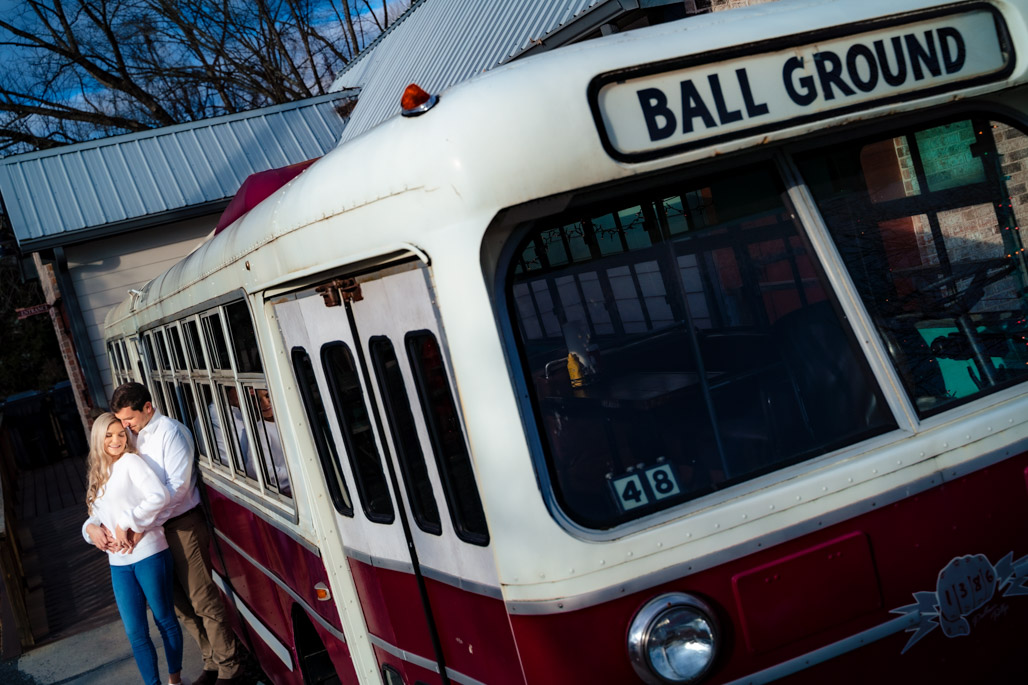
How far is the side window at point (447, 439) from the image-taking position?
2.52m

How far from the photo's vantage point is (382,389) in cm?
279

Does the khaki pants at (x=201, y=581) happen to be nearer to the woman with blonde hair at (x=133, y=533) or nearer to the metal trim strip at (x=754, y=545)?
the woman with blonde hair at (x=133, y=533)

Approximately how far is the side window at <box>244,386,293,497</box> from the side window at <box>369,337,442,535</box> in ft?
3.37

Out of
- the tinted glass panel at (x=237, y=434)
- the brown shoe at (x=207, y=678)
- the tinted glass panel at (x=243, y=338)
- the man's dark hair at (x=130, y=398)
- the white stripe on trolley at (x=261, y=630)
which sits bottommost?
the brown shoe at (x=207, y=678)

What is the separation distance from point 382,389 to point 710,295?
→ 0.98m

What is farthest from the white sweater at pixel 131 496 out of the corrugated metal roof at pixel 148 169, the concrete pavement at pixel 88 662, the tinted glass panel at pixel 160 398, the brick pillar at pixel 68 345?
the brick pillar at pixel 68 345

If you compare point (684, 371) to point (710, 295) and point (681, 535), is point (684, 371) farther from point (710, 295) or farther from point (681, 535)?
point (681, 535)

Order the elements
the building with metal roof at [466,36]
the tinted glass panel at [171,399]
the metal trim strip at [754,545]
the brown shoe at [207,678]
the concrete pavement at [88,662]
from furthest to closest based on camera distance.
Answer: the building with metal roof at [466,36] < the concrete pavement at [88,662] < the tinted glass panel at [171,399] < the brown shoe at [207,678] < the metal trim strip at [754,545]

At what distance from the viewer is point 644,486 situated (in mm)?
2426

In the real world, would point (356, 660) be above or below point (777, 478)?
below

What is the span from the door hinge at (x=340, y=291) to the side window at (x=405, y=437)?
0.15 metres

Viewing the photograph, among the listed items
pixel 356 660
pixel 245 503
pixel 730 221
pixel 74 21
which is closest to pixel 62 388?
pixel 74 21

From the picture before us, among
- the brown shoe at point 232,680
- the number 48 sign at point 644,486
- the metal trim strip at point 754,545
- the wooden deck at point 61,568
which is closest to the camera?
the metal trim strip at point 754,545

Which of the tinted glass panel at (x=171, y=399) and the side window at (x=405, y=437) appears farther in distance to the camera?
the tinted glass panel at (x=171, y=399)
